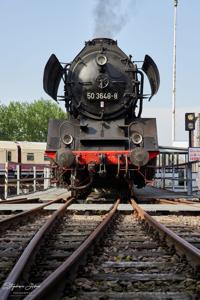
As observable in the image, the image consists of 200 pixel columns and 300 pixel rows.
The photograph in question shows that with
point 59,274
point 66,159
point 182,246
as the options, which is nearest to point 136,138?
point 66,159

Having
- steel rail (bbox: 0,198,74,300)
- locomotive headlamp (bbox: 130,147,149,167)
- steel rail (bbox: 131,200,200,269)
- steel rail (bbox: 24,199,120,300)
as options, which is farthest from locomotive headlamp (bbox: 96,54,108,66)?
steel rail (bbox: 24,199,120,300)

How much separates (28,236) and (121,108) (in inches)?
241

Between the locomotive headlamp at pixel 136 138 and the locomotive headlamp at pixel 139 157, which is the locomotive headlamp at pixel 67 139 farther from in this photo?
the locomotive headlamp at pixel 139 157

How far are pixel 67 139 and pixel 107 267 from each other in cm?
695

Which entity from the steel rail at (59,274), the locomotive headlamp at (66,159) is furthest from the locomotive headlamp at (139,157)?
the steel rail at (59,274)

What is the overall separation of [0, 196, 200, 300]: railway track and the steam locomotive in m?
4.76

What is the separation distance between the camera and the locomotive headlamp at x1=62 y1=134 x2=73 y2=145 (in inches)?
425

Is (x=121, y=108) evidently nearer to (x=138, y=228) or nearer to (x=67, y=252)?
(x=138, y=228)

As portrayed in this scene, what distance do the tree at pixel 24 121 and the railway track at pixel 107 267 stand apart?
63948 mm

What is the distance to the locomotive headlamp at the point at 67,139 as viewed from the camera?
1080 cm

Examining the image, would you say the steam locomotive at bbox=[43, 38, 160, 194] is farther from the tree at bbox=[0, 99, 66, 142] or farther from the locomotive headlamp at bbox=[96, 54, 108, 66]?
the tree at bbox=[0, 99, 66, 142]

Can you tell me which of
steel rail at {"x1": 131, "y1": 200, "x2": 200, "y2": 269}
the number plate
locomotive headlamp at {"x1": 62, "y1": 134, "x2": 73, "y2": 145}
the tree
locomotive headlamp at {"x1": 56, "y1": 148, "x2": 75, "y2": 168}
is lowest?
steel rail at {"x1": 131, "y1": 200, "x2": 200, "y2": 269}

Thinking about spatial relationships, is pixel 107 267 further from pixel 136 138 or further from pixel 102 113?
pixel 102 113

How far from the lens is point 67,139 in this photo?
427 inches
